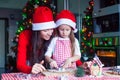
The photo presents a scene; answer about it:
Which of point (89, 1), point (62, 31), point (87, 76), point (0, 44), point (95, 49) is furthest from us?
point (0, 44)

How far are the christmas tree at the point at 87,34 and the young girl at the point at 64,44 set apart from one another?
3.23 metres

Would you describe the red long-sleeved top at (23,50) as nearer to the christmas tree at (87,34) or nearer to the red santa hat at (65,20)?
the red santa hat at (65,20)

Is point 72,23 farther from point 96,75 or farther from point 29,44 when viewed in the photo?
point 96,75

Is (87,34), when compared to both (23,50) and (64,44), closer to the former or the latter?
(64,44)

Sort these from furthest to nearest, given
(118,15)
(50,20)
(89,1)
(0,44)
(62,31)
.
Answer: (0,44), (89,1), (118,15), (62,31), (50,20)

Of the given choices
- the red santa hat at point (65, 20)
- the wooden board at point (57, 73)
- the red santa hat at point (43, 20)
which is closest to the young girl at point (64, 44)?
the red santa hat at point (65, 20)

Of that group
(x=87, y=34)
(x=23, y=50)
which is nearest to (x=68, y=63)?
(x=23, y=50)

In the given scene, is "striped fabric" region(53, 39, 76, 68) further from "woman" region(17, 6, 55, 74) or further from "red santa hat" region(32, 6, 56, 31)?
"red santa hat" region(32, 6, 56, 31)

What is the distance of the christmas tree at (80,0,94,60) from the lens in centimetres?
530

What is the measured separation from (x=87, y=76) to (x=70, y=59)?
33cm

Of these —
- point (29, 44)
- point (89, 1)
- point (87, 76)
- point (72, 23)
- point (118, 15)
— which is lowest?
point (87, 76)

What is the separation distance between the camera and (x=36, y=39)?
179 centimetres

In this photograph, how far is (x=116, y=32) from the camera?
4246 mm

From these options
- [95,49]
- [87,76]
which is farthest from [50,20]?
[95,49]
